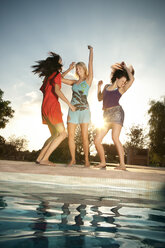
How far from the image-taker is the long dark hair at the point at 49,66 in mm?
4488

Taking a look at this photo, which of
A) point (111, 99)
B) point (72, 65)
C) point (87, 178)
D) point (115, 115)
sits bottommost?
point (87, 178)

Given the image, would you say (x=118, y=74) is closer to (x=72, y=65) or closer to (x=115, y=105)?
(x=115, y=105)

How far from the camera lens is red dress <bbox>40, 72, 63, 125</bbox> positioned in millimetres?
4359

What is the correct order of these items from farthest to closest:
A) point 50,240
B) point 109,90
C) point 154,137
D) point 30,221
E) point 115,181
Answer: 1. point 154,137
2. point 109,90
3. point 115,181
4. point 30,221
5. point 50,240

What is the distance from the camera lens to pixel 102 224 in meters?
1.69

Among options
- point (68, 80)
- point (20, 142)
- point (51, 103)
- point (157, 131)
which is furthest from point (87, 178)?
point (20, 142)

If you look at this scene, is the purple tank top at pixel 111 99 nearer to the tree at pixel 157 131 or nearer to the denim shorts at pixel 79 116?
the denim shorts at pixel 79 116

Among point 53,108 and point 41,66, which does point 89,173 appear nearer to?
point 53,108

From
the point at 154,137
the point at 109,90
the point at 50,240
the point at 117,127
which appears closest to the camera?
the point at 50,240

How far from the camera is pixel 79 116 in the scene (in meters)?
4.63

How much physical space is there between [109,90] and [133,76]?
0.57 meters

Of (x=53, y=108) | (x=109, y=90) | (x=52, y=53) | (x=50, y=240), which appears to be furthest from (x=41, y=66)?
(x=50, y=240)

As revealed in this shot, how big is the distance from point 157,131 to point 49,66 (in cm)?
2543

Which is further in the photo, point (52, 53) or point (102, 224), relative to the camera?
point (52, 53)
